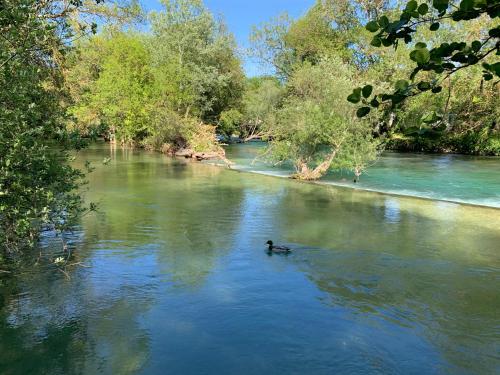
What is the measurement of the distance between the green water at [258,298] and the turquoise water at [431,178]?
5.75 meters

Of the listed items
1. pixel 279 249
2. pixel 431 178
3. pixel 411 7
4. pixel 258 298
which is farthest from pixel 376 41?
pixel 431 178

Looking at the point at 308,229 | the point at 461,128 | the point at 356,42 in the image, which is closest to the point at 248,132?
the point at 356,42

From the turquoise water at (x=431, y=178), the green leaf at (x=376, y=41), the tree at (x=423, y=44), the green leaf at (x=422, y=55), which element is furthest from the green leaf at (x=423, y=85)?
the turquoise water at (x=431, y=178)

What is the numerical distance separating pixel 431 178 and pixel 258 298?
2114 cm

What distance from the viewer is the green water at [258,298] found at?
686 cm

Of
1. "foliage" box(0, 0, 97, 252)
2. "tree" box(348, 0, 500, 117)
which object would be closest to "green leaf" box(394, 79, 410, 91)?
"tree" box(348, 0, 500, 117)

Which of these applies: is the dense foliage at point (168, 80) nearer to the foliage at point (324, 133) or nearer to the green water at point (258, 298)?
the foliage at point (324, 133)

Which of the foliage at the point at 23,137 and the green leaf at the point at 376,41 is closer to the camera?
the green leaf at the point at 376,41

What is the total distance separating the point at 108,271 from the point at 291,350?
15.6ft

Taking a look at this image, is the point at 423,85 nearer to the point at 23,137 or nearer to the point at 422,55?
the point at 422,55

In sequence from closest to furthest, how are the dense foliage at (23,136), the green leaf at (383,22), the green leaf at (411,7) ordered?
the green leaf at (411,7)
the green leaf at (383,22)
the dense foliage at (23,136)

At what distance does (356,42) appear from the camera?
56.1 m

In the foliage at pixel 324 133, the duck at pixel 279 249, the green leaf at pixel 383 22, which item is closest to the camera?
the green leaf at pixel 383 22

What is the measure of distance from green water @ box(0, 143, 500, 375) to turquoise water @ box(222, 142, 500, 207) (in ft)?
18.9
